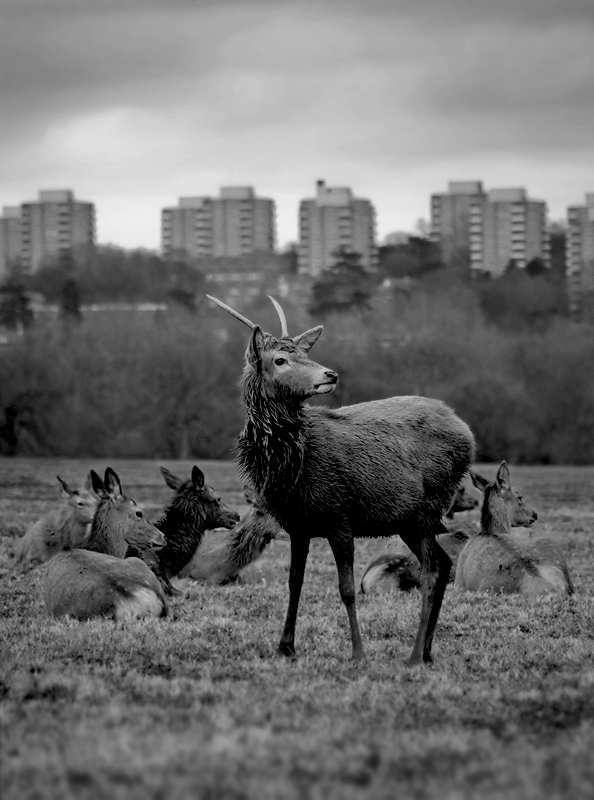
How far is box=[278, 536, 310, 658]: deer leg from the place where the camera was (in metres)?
9.80

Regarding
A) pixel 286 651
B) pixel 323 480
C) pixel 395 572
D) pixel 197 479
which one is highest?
pixel 323 480

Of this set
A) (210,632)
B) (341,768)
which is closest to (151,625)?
(210,632)

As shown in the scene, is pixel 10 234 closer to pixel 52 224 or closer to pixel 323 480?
pixel 52 224

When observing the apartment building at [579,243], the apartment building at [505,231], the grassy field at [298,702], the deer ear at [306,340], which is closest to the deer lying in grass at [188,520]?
the grassy field at [298,702]

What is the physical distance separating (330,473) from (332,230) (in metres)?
157

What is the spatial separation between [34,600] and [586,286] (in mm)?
115881

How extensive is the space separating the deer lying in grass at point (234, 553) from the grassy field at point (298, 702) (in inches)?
27.2

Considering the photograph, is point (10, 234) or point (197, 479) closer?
point (197, 479)

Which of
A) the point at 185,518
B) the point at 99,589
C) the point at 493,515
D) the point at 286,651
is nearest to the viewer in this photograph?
the point at 286,651

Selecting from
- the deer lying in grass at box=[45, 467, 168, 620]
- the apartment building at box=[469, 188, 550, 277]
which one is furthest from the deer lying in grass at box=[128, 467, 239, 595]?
the apartment building at box=[469, 188, 550, 277]

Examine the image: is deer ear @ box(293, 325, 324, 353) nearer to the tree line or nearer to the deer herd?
the deer herd

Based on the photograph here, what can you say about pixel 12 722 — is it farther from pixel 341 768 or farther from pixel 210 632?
pixel 210 632

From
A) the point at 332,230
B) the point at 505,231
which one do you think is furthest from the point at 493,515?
the point at 505,231

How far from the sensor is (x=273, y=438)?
9914 millimetres
